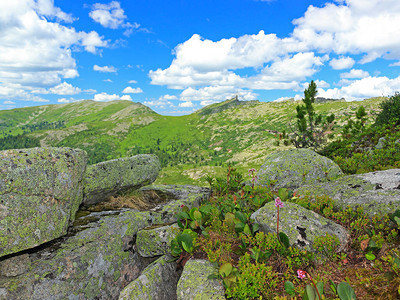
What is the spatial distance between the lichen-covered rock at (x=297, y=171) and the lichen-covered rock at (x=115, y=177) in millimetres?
6822

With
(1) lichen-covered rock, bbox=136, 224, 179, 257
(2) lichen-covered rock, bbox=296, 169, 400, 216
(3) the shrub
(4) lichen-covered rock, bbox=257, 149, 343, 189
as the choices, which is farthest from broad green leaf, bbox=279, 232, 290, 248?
(3) the shrub

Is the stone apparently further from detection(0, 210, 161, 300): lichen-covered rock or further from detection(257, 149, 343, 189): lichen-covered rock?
detection(257, 149, 343, 189): lichen-covered rock

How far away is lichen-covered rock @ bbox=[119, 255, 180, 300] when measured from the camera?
6402 millimetres

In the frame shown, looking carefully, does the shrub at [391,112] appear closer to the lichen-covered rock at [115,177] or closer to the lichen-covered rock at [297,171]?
the lichen-covered rock at [297,171]

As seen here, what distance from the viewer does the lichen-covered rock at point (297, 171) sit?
1094 cm

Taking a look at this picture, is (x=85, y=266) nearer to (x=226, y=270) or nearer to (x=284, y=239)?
(x=226, y=270)

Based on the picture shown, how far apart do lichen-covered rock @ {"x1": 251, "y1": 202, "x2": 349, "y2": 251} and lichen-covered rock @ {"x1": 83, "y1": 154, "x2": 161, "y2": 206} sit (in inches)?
325

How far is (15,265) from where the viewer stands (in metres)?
6.64

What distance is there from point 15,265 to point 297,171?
11558 millimetres

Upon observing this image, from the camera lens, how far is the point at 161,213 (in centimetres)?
Answer: 1033

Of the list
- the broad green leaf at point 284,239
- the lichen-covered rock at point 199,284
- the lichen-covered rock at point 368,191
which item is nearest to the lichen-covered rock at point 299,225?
the broad green leaf at point 284,239

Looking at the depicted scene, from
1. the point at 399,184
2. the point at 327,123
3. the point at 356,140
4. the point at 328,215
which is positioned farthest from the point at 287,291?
the point at 327,123

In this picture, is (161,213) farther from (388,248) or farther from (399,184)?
(399,184)

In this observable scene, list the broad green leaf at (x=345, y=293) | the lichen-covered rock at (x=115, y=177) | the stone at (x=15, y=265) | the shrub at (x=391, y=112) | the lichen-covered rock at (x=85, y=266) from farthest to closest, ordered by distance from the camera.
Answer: the shrub at (x=391, y=112), the lichen-covered rock at (x=115, y=177), the stone at (x=15, y=265), the lichen-covered rock at (x=85, y=266), the broad green leaf at (x=345, y=293)
